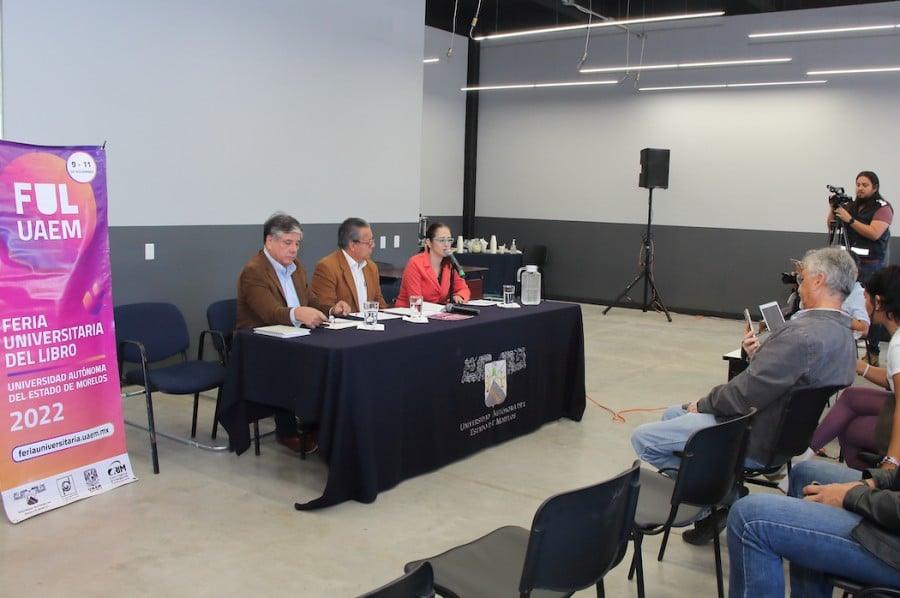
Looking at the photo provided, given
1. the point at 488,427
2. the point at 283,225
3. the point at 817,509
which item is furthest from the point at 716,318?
the point at 817,509

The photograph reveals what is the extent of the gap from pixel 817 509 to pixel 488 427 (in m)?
2.30

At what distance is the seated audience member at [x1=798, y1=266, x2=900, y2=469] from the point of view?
110 inches

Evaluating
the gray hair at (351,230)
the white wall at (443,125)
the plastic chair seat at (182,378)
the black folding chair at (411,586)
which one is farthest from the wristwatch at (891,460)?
the white wall at (443,125)

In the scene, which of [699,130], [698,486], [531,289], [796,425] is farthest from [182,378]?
[699,130]

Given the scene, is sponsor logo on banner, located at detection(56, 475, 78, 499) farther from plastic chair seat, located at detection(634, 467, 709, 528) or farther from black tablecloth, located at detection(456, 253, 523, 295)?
black tablecloth, located at detection(456, 253, 523, 295)

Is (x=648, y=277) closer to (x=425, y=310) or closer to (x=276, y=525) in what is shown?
(x=425, y=310)

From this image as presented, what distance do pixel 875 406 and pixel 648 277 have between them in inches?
240

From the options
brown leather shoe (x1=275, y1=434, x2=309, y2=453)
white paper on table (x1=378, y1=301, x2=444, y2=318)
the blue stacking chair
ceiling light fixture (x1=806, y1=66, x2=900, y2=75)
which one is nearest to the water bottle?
white paper on table (x1=378, y1=301, x2=444, y2=318)

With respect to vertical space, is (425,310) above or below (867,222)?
below

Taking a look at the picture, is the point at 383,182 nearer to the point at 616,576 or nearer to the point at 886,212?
the point at 886,212

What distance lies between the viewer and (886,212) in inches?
250

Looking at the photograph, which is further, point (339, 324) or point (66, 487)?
point (339, 324)

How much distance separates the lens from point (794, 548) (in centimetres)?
203

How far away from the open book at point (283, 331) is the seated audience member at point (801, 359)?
1.70 meters
